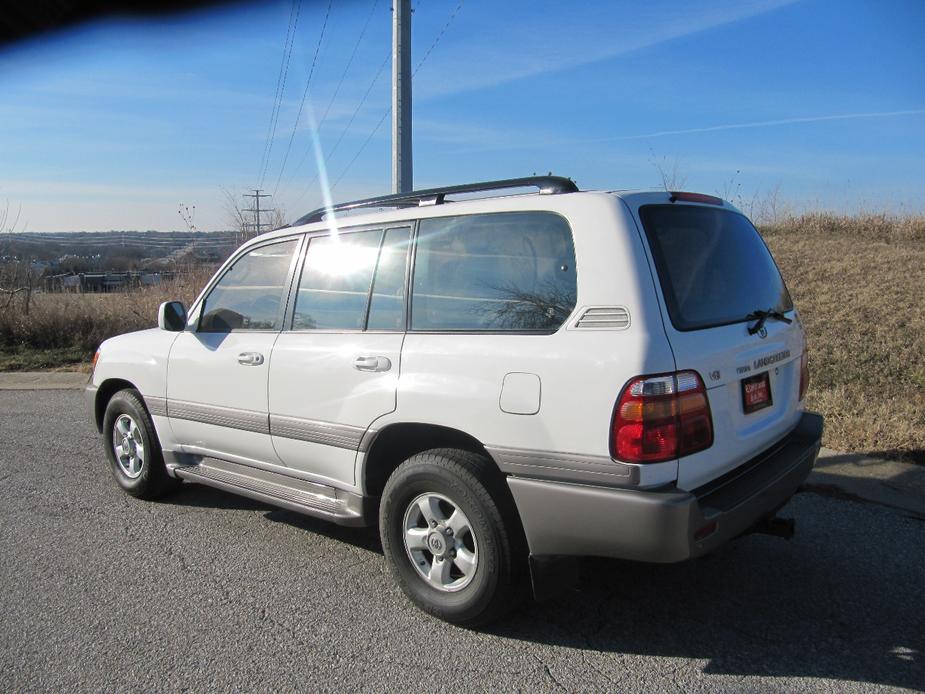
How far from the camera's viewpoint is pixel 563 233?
3.11m

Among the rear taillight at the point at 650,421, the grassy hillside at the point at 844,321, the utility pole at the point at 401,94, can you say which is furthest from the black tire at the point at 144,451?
the utility pole at the point at 401,94

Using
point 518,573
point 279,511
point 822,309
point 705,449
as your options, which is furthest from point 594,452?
point 822,309

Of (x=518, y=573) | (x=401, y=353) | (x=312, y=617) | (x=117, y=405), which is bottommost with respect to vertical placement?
(x=312, y=617)

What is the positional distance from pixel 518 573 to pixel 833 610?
1.53m

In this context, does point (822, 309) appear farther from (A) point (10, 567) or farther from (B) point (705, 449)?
(A) point (10, 567)

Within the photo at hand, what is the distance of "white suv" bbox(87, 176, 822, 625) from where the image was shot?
2791mm

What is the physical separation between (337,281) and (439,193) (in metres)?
0.74

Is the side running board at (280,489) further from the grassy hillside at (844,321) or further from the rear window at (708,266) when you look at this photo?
the grassy hillside at (844,321)

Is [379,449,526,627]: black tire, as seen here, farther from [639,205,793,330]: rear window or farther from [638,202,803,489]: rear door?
[639,205,793,330]: rear window

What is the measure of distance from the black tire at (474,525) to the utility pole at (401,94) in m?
7.83

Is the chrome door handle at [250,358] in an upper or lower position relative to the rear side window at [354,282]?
lower

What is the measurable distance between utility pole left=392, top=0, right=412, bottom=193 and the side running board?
6732mm

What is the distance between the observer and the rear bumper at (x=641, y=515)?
2.68m

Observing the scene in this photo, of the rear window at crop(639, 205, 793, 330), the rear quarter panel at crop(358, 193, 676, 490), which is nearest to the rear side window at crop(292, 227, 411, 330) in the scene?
the rear quarter panel at crop(358, 193, 676, 490)
